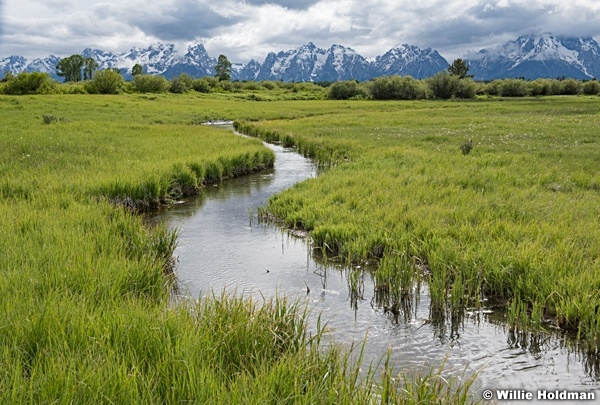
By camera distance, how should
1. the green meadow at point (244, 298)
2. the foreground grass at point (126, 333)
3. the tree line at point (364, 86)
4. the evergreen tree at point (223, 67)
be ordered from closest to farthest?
the foreground grass at point (126, 333)
the green meadow at point (244, 298)
the tree line at point (364, 86)
the evergreen tree at point (223, 67)

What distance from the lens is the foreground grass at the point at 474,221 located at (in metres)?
7.38

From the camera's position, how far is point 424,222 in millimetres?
10562

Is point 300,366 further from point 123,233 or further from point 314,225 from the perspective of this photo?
point 314,225

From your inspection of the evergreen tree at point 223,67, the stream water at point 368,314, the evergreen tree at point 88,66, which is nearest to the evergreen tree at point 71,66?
the evergreen tree at point 88,66

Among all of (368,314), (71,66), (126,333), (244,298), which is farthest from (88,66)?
(126,333)

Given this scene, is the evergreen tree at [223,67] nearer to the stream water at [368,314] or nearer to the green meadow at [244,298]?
the green meadow at [244,298]

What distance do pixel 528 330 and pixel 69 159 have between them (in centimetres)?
1696

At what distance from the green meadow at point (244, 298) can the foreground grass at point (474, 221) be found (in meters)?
0.05

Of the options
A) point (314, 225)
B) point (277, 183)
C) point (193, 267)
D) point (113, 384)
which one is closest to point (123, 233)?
point (193, 267)

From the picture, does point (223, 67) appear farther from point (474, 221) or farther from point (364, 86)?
point (474, 221)

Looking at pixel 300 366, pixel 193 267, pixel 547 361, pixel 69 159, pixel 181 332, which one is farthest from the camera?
pixel 69 159

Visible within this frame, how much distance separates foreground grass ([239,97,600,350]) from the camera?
7385 mm

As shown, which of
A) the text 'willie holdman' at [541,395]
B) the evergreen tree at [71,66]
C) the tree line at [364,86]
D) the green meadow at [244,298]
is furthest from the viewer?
the evergreen tree at [71,66]

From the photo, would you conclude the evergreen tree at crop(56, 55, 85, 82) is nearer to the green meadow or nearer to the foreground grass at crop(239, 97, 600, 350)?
the green meadow
